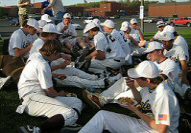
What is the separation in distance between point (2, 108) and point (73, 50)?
190 inches

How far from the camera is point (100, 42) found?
30.4 ft

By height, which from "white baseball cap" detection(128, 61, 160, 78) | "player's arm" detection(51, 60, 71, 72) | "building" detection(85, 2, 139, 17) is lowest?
"building" detection(85, 2, 139, 17)

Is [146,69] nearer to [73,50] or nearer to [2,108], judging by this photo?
[2,108]

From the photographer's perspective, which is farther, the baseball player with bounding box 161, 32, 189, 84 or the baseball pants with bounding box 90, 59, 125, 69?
the baseball pants with bounding box 90, 59, 125, 69

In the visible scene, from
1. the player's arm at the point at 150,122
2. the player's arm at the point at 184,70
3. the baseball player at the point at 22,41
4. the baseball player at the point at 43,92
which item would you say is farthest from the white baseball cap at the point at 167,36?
the player's arm at the point at 150,122

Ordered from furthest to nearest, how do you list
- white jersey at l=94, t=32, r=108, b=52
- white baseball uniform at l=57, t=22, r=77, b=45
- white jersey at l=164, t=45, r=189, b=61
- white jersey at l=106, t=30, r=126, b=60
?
white baseball uniform at l=57, t=22, r=77, b=45, white jersey at l=106, t=30, r=126, b=60, white jersey at l=94, t=32, r=108, b=52, white jersey at l=164, t=45, r=189, b=61

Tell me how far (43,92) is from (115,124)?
1675mm

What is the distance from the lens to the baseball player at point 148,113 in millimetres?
4484

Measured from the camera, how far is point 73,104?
650cm

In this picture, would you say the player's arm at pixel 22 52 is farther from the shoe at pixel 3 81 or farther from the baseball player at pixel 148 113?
the baseball player at pixel 148 113

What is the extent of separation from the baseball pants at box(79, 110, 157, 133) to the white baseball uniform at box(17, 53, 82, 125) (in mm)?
927

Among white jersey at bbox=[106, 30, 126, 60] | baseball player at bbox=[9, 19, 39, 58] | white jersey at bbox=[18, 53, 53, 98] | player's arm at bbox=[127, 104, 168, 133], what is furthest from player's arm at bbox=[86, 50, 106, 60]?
player's arm at bbox=[127, 104, 168, 133]

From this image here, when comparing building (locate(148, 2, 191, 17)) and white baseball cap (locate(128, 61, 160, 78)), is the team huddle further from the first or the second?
building (locate(148, 2, 191, 17))

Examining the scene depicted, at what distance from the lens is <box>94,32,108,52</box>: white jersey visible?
9.27 meters
